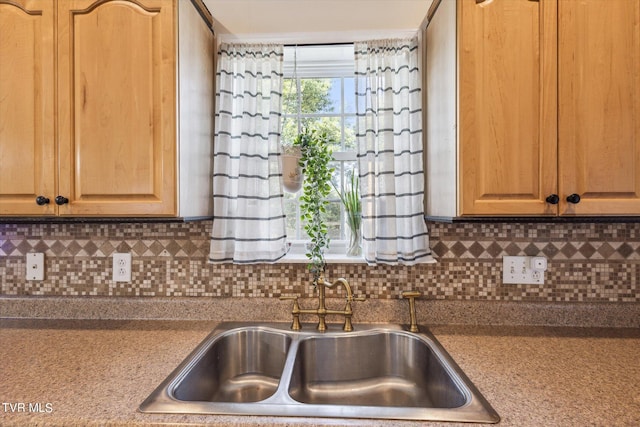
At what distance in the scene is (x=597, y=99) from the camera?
105cm

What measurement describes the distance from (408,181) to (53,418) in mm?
1299

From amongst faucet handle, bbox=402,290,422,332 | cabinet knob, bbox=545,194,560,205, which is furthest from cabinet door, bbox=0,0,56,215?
cabinet knob, bbox=545,194,560,205

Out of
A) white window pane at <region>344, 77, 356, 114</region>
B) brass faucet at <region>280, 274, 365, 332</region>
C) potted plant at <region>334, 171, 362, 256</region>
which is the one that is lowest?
brass faucet at <region>280, 274, 365, 332</region>

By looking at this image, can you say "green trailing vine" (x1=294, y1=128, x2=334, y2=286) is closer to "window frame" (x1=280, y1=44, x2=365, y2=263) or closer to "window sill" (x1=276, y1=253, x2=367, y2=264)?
"window sill" (x1=276, y1=253, x2=367, y2=264)

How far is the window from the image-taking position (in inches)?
63.1

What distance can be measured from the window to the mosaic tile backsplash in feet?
0.96

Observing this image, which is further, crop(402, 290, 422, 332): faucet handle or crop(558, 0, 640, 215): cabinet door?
crop(402, 290, 422, 332): faucet handle

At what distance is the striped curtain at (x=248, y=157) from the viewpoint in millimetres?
1382

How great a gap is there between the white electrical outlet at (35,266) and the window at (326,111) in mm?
1100

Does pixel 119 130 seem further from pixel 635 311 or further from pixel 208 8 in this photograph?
pixel 635 311

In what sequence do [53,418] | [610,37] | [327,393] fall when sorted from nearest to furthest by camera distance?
[53,418]
[610,37]
[327,393]

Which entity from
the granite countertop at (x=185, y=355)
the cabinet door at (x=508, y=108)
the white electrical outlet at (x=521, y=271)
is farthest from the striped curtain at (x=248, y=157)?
the white electrical outlet at (x=521, y=271)

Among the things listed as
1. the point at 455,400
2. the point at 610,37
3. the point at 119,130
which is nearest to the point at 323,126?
the point at 119,130

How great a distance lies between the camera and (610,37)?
1.05 m
